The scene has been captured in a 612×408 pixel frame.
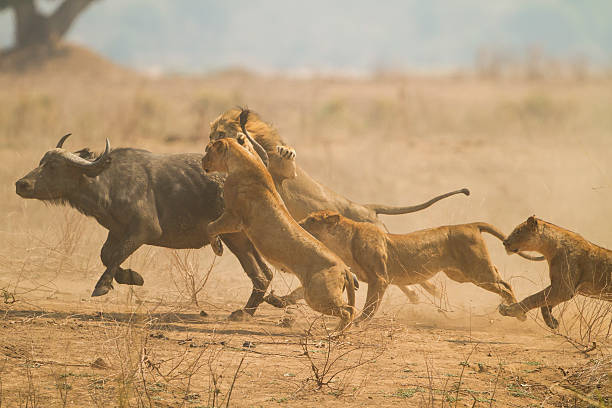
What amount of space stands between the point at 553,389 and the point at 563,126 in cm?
1991

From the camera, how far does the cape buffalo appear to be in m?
7.84

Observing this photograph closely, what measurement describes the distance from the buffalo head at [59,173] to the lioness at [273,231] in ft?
3.77

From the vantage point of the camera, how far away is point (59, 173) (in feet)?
25.9

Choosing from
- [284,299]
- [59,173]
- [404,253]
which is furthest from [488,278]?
[59,173]

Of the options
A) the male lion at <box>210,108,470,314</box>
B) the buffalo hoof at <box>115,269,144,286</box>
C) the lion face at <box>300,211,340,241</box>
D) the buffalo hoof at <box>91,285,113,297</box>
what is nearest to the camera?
the buffalo hoof at <box>91,285,113,297</box>

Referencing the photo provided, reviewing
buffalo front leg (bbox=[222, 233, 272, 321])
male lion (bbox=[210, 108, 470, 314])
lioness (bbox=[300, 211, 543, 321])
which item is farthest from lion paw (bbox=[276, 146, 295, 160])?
lioness (bbox=[300, 211, 543, 321])

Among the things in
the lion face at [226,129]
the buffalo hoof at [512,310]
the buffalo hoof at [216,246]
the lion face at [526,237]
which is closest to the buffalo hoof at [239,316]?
the buffalo hoof at [216,246]

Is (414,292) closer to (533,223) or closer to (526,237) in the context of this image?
(526,237)

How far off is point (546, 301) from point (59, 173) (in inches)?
184

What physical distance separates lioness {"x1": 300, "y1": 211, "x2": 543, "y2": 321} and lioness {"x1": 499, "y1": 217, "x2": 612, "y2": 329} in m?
0.43

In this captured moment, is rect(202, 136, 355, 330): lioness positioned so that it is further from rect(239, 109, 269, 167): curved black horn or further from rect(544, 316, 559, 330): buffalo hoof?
rect(544, 316, 559, 330): buffalo hoof

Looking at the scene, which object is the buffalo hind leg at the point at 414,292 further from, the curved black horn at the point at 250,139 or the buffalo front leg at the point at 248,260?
the curved black horn at the point at 250,139

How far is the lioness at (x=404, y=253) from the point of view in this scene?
794 centimetres

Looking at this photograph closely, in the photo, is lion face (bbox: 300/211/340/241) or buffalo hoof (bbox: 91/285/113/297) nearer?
buffalo hoof (bbox: 91/285/113/297)
